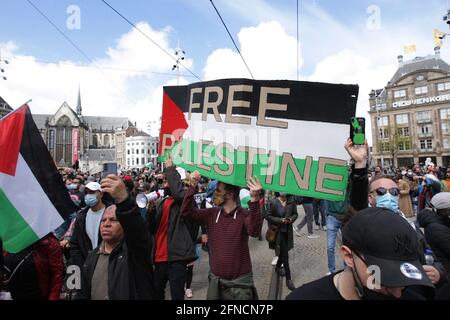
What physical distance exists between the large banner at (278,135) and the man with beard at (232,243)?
24 cm

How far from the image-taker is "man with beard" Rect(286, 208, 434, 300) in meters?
1.25

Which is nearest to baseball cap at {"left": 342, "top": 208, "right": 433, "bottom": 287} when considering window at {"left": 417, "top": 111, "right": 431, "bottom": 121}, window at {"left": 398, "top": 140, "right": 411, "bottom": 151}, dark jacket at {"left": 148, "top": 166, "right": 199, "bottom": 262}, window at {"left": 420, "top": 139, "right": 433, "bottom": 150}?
dark jacket at {"left": 148, "top": 166, "right": 199, "bottom": 262}

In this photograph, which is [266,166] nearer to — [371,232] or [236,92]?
[236,92]

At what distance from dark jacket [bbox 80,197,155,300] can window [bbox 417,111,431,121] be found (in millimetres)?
61891

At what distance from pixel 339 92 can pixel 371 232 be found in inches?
83.4

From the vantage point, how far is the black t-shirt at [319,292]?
139cm

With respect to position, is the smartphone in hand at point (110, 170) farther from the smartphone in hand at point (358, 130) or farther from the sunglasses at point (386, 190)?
the sunglasses at point (386, 190)

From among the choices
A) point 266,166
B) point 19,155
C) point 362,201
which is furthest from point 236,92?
point 19,155

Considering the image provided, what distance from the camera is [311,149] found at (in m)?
3.19

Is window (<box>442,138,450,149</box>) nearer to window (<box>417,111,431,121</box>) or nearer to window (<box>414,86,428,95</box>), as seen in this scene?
window (<box>417,111,431,121</box>)

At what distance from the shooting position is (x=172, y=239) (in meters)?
3.97

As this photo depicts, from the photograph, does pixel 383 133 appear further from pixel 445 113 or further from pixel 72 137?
pixel 72 137

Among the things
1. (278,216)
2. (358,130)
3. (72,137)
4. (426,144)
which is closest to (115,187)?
(358,130)
